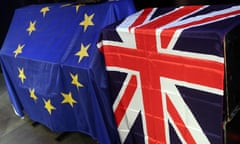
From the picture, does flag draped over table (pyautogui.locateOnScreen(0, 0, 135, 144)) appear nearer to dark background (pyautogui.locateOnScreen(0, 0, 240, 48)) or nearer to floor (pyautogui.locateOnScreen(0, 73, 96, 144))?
floor (pyautogui.locateOnScreen(0, 73, 96, 144))

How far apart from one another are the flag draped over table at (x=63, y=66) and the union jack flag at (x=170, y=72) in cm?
11

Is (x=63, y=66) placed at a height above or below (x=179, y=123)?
above

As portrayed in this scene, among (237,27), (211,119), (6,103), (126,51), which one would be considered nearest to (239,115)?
(211,119)

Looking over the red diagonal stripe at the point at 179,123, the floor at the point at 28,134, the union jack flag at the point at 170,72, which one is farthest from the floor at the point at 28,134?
the red diagonal stripe at the point at 179,123

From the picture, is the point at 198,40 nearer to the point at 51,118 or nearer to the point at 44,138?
the point at 51,118

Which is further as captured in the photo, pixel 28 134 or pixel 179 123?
pixel 28 134

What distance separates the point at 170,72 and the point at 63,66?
2.60 ft

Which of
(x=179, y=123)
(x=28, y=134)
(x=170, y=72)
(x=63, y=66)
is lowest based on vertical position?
(x=28, y=134)

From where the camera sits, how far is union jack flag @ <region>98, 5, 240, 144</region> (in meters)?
1.16

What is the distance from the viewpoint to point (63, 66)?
5.84ft

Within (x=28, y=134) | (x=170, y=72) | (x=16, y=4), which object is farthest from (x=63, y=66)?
(x=16, y=4)

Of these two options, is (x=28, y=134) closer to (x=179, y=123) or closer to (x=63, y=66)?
(x=63, y=66)

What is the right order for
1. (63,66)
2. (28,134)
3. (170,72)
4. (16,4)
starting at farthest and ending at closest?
(16,4), (28,134), (63,66), (170,72)

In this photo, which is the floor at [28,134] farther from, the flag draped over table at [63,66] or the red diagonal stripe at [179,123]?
the red diagonal stripe at [179,123]
